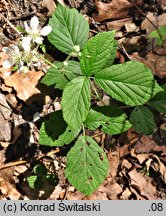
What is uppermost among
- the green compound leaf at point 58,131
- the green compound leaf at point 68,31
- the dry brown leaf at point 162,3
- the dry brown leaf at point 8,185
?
the green compound leaf at point 68,31

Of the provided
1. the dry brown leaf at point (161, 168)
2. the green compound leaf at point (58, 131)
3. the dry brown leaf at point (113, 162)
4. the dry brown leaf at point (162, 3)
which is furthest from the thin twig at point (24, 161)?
the dry brown leaf at point (162, 3)

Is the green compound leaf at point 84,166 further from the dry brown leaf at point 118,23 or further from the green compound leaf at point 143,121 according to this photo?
the dry brown leaf at point 118,23

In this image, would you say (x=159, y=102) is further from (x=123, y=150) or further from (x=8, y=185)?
(x=8, y=185)

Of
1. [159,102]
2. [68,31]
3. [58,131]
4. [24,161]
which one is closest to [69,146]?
[24,161]

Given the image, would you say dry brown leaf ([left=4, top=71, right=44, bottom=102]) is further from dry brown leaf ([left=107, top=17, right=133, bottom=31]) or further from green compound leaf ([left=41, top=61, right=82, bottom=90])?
dry brown leaf ([left=107, top=17, right=133, bottom=31])

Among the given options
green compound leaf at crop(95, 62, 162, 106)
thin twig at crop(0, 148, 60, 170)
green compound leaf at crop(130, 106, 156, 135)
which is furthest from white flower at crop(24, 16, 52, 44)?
thin twig at crop(0, 148, 60, 170)

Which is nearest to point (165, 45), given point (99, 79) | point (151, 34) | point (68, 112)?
point (151, 34)
